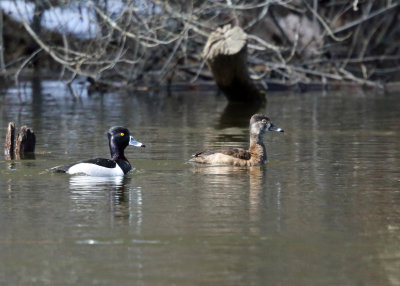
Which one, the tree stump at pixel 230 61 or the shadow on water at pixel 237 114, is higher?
the tree stump at pixel 230 61

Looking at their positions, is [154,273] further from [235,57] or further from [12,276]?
[235,57]

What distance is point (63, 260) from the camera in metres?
7.90

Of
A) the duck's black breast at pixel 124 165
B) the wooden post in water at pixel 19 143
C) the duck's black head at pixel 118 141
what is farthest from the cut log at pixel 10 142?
the duck's black breast at pixel 124 165

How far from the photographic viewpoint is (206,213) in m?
9.84

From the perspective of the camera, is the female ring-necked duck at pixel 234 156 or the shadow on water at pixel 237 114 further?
the shadow on water at pixel 237 114

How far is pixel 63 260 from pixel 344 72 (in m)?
22.3

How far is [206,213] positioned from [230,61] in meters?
13.5

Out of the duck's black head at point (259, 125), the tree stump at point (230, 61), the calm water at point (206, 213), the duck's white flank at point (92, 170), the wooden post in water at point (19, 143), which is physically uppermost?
the tree stump at point (230, 61)

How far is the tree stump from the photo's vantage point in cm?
2262

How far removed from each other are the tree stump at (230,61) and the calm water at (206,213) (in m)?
3.89

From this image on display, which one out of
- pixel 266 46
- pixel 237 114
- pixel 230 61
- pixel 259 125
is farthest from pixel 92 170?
pixel 266 46

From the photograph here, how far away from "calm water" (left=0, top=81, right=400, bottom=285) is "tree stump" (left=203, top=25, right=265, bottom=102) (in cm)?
389

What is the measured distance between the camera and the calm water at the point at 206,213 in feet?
24.9

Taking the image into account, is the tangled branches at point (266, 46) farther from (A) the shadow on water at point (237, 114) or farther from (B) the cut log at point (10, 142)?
(B) the cut log at point (10, 142)
